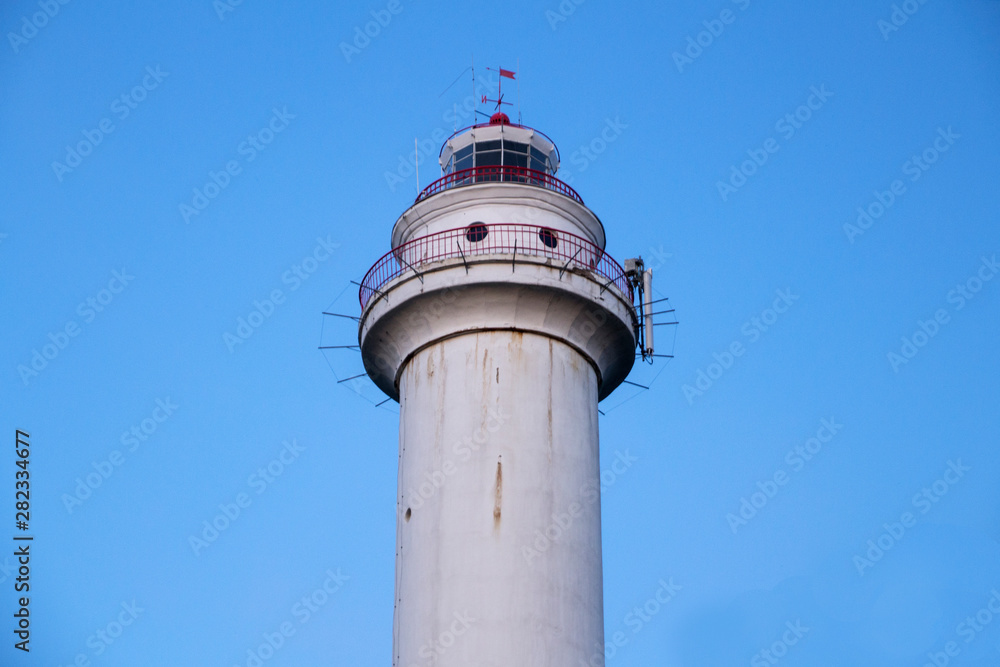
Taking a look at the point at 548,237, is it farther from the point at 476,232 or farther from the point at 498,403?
the point at 498,403

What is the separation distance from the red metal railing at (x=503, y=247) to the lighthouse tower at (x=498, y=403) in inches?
1.5

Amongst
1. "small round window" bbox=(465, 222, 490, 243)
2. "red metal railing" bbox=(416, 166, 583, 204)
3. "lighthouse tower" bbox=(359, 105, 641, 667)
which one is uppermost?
"red metal railing" bbox=(416, 166, 583, 204)

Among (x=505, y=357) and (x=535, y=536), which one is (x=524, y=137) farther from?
(x=535, y=536)

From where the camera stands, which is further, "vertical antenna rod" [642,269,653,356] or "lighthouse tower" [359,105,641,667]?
"vertical antenna rod" [642,269,653,356]

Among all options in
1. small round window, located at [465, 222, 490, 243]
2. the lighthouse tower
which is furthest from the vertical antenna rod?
Answer: small round window, located at [465, 222, 490, 243]

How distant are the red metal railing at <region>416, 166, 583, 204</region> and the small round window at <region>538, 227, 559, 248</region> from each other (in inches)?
45.1

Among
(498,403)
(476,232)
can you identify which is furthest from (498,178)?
(498,403)

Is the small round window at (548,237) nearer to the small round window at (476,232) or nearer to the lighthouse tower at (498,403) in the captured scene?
the lighthouse tower at (498,403)

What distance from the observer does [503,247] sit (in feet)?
90.5

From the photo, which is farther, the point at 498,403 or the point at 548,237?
the point at 548,237

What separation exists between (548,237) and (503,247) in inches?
47.7

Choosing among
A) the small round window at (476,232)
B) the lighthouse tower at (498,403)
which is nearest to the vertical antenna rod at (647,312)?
the lighthouse tower at (498,403)

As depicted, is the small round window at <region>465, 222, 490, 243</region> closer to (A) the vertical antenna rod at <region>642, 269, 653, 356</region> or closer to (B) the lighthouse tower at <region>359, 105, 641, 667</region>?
(B) the lighthouse tower at <region>359, 105, 641, 667</region>

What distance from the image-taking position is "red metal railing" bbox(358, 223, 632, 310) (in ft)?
91.1
